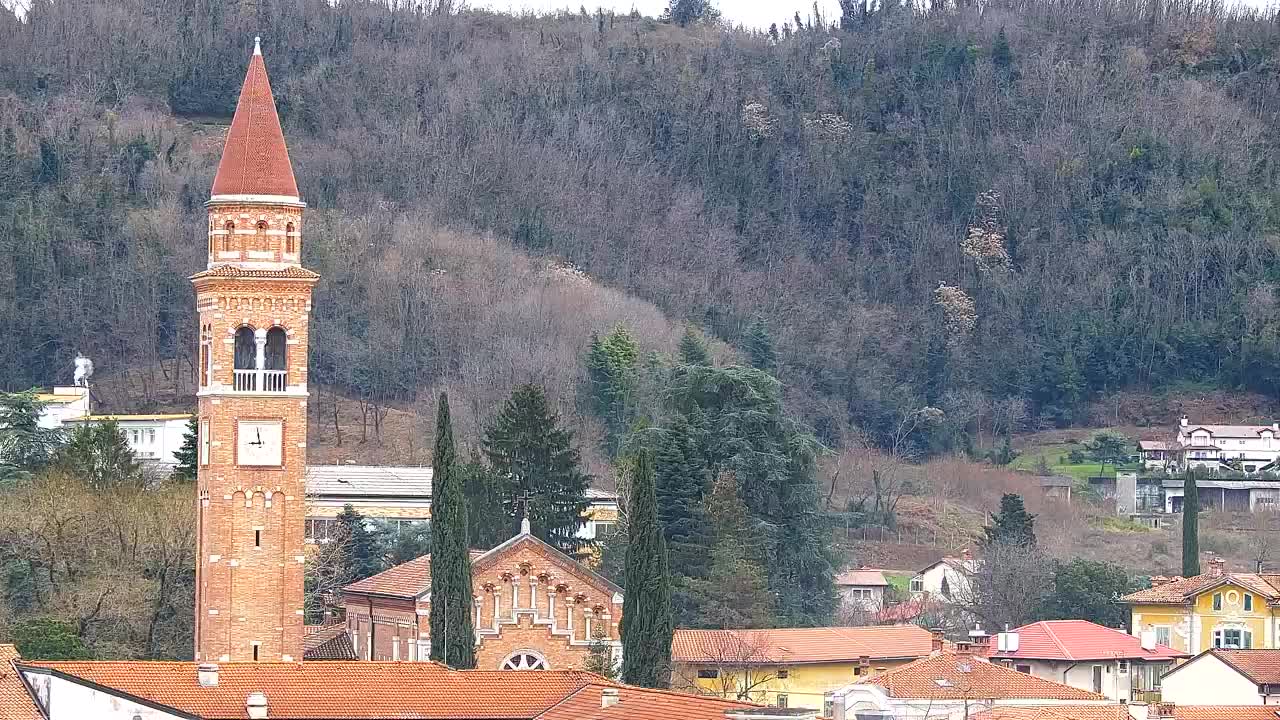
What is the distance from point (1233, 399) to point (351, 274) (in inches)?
1411

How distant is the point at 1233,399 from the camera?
139500 mm

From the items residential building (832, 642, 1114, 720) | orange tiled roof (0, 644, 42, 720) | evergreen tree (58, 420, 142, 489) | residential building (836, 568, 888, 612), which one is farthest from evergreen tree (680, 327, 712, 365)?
orange tiled roof (0, 644, 42, 720)

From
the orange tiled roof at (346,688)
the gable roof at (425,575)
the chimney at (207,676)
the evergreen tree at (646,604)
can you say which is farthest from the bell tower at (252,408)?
the chimney at (207,676)

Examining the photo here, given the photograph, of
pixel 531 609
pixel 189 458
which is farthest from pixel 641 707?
pixel 189 458

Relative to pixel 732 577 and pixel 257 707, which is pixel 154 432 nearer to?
pixel 732 577

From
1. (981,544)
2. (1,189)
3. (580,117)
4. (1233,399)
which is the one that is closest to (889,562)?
(981,544)

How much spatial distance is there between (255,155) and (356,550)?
18.7 meters

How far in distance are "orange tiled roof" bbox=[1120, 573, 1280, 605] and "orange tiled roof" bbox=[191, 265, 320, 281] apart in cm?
2576

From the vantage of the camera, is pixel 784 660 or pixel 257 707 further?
pixel 784 660

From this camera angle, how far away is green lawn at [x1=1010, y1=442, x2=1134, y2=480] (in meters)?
125

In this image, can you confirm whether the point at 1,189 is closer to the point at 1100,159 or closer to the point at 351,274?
the point at 351,274

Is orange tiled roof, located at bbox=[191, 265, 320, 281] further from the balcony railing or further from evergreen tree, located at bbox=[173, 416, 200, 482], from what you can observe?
evergreen tree, located at bbox=[173, 416, 200, 482]

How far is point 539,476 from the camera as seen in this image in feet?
273

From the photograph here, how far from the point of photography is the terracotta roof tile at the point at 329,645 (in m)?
72.2
